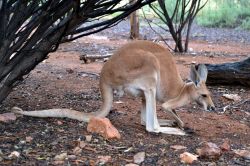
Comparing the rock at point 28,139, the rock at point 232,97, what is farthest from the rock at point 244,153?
the rock at point 232,97

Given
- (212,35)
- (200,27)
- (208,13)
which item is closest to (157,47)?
(212,35)

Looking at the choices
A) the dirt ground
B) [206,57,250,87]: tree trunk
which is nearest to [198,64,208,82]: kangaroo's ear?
the dirt ground

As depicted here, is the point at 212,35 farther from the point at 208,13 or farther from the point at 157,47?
the point at 157,47

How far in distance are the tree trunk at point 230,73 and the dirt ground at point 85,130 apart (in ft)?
0.29

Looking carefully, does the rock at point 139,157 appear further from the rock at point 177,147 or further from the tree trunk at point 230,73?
the tree trunk at point 230,73

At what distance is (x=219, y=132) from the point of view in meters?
4.45

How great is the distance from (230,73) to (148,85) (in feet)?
7.03

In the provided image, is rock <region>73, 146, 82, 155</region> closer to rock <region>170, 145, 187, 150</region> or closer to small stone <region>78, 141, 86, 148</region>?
small stone <region>78, 141, 86, 148</region>

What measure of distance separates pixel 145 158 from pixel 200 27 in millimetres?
13856

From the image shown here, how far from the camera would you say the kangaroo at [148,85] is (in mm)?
4172

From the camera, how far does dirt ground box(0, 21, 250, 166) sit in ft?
11.0

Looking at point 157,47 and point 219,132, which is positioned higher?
point 157,47

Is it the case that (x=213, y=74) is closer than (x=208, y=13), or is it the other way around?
(x=213, y=74)

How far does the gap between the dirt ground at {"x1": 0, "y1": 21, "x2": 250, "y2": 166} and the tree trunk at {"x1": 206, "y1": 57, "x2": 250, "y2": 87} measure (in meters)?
0.09
